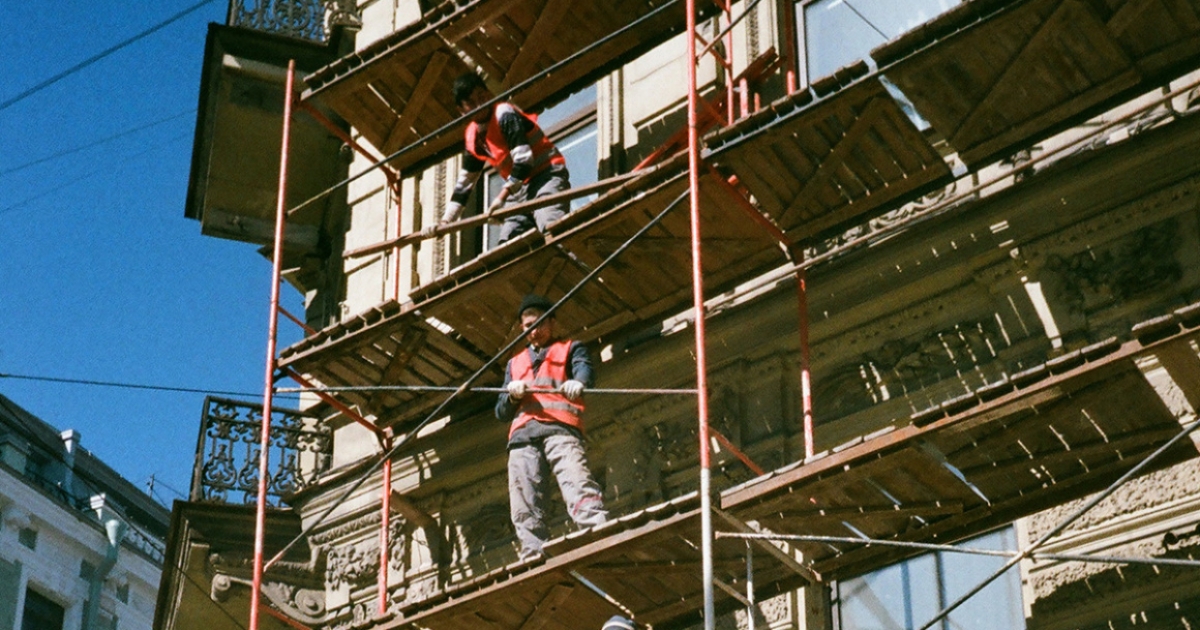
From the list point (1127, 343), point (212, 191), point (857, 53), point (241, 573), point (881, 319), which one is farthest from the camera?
point (212, 191)

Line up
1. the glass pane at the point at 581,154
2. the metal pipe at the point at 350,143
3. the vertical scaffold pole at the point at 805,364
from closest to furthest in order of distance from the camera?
the vertical scaffold pole at the point at 805,364
the metal pipe at the point at 350,143
the glass pane at the point at 581,154

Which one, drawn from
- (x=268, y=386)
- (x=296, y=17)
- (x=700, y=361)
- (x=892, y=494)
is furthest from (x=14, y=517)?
(x=892, y=494)

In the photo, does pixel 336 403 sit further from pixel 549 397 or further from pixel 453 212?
pixel 549 397

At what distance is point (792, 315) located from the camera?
14.3 m

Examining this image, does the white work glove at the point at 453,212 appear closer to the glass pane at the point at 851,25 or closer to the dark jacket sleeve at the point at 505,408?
the dark jacket sleeve at the point at 505,408

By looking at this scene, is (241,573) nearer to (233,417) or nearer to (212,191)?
(233,417)

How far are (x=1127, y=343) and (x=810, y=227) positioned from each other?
344cm

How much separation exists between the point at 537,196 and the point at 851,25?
2.78 meters

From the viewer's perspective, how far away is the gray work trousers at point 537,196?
1501 cm

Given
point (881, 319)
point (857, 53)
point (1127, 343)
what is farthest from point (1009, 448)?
point (857, 53)

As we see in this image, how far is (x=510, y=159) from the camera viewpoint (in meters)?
15.4

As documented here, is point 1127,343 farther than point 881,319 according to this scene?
No

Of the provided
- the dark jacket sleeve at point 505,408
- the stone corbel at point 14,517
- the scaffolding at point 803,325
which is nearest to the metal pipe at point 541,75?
the scaffolding at point 803,325

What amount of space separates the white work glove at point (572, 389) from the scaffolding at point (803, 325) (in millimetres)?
373
